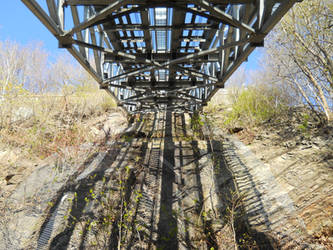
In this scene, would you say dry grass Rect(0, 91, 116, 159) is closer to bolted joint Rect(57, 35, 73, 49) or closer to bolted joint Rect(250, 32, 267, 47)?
bolted joint Rect(57, 35, 73, 49)

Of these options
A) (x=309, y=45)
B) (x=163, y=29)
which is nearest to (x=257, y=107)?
(x=309, y=45)

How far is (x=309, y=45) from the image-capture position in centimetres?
759

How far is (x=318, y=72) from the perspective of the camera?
326 inches

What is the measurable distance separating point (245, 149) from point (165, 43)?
4666 millimetres

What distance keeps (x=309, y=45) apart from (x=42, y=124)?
1141cm

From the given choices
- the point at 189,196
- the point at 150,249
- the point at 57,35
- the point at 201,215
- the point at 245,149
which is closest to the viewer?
the point at 57,35

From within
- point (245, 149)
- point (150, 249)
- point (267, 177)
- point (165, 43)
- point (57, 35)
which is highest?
point (165, 43)

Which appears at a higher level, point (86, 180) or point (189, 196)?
point (86, 180)

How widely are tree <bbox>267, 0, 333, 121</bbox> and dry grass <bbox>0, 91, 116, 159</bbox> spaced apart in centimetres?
929

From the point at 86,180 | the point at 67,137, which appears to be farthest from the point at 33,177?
the point at 67,137

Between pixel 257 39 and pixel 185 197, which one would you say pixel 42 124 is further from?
pixel 257 39

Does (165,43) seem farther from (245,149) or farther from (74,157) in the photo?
(74,157)

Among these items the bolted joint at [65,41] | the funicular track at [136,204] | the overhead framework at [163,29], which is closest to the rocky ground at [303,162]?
the funicular track at [136,204]

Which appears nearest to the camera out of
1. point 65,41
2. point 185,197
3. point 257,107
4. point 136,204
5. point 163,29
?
point 65,41
